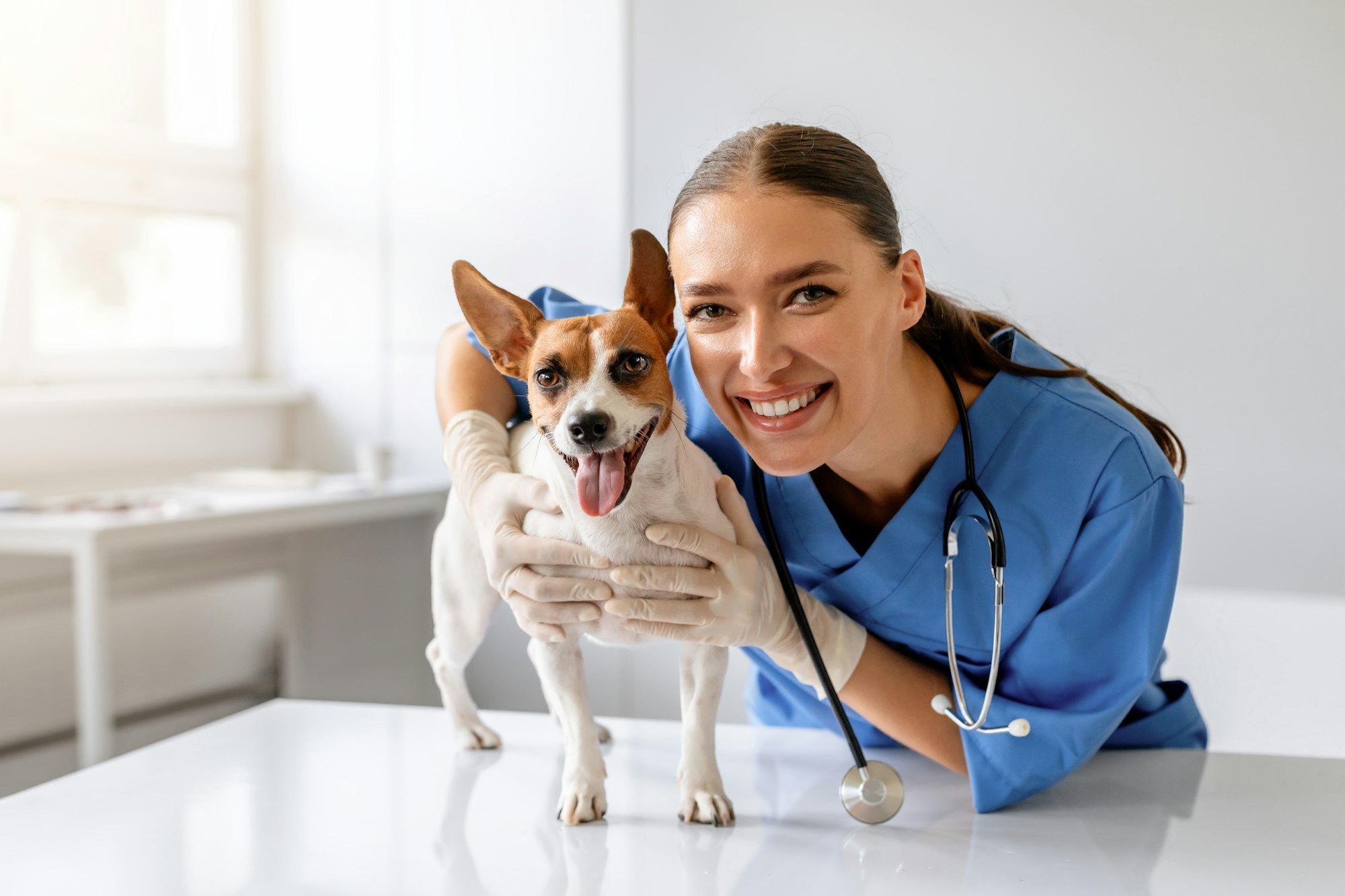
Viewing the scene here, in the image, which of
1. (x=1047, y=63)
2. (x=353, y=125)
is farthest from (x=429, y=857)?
(x=353, y=125)

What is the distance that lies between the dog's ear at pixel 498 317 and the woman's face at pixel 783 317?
0.15 meters

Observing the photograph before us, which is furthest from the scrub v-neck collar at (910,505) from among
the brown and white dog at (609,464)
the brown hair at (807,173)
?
the brown hair at (807,173)

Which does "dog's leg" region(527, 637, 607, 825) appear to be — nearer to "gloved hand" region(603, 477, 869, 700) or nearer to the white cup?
"gloved hand" region(603, 477, 869, 700)

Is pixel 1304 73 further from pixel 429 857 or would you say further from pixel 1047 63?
pixel 429 857

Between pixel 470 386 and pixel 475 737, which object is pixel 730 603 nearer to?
pixel 475 737

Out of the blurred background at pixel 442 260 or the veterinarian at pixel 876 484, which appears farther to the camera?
the blurred background at pixel 442 260

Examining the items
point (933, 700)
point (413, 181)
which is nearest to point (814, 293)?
point (933, 700)

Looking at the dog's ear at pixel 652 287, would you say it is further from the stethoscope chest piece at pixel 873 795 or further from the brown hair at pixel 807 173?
the stethoscope chest piece at pixel 873 795

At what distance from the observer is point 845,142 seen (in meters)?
1.07

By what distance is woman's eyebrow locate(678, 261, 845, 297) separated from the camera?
0.97 metres

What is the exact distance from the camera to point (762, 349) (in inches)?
38.1

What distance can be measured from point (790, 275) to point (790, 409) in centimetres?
13

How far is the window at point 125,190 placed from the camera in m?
2.78

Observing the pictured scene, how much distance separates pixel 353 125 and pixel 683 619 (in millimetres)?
2753
